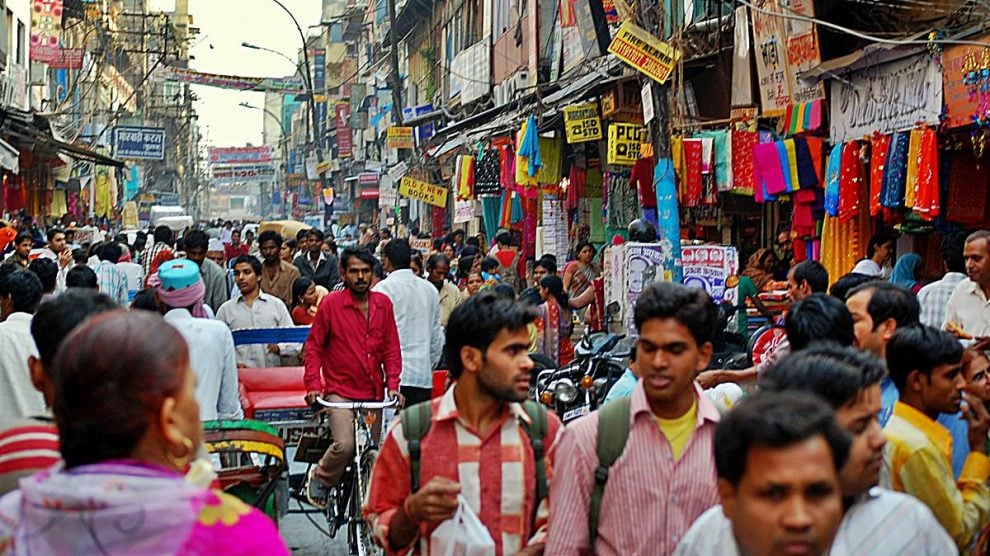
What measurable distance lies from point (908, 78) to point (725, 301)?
7.93ft

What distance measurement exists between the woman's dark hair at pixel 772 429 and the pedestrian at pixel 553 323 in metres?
9.26

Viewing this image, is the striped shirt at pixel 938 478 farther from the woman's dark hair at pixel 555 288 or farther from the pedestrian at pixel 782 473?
the woman's dark hair at pixel 555 288

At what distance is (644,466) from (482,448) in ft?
1.86

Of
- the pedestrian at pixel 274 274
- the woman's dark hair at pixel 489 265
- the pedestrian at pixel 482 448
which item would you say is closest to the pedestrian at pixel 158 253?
the pedestrian at pixel 274 274

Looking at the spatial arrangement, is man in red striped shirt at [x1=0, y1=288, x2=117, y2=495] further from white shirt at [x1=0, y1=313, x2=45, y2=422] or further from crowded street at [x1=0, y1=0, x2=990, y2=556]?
white shirt at [x1=0, y1=313, x2=45, y2=422]

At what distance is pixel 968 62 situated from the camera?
1012 cm

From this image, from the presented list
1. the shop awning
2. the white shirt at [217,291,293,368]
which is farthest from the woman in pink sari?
the shop awning

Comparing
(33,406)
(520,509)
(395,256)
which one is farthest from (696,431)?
(395,256)

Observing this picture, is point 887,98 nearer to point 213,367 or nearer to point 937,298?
point 937,298

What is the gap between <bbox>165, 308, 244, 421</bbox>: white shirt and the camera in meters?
6.48

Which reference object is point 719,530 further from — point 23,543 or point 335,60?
point 335,60

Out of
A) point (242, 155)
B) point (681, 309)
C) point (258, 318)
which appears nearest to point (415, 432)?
point (681, 309)

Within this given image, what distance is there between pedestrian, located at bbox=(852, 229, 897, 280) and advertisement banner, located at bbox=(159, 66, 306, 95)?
5349 cm

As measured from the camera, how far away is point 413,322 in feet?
30.4
